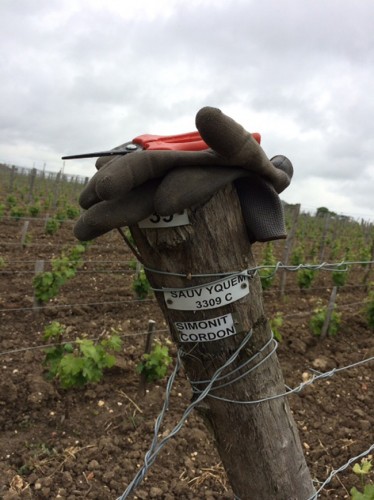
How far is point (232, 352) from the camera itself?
3.85 feet

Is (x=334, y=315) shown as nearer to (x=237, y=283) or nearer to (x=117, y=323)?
(x=117, y=323)

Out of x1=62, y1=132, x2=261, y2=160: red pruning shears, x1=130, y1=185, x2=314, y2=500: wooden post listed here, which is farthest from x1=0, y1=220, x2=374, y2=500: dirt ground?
x1=62, y1=132, x2=261, y2=160: red pruning shears

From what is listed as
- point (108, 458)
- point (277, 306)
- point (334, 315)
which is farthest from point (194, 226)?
point (277, 306)

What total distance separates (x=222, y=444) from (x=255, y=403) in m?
0.19

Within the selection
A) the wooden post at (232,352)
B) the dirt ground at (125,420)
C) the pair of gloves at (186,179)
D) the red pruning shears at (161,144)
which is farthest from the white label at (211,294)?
the dirt ground at (125,420)

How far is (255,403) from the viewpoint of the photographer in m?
1.19

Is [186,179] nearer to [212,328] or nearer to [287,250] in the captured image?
[212,328]

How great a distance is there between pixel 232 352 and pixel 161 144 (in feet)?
2.07

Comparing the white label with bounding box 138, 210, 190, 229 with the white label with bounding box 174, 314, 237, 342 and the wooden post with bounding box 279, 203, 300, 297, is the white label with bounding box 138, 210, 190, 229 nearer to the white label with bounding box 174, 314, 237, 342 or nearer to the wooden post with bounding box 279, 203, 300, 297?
the white label with bounding box 174, 314, 237, 342

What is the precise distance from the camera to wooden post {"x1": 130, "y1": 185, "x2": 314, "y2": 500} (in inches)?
42.9

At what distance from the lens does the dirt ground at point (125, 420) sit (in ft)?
10.0

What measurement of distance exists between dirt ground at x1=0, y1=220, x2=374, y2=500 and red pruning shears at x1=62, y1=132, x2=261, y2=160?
2686 mm

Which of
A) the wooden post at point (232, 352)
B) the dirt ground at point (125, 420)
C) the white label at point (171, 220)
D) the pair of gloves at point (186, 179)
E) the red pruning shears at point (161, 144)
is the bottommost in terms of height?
the dirt ground at point (125, 420)

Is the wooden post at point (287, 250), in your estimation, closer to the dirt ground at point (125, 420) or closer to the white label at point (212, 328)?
the dirt ground at point (125, 420)
